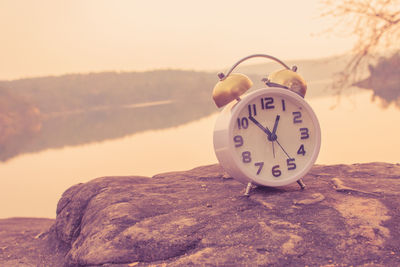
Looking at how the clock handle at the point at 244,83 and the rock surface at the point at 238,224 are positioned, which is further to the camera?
the clock handle at the point at 244,83

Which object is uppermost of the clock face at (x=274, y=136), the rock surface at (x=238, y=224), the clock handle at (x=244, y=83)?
the clock handle at (x=244, y=83)

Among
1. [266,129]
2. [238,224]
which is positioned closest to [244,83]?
[266,129]

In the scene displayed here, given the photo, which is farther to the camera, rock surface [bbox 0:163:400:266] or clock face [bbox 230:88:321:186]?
clock face [bbox 230:88:321:186]

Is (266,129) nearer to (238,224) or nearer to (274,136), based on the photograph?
(274,136)

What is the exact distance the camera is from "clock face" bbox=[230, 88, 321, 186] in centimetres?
367

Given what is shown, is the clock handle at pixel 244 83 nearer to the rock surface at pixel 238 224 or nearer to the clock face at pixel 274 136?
the clock face at pixel 274 136

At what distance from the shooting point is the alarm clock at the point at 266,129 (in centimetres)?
365

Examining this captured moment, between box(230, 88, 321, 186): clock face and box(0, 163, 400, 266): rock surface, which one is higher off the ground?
box(230, 88, 321, 186): clock face

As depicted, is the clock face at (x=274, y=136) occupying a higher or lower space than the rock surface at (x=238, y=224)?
higher

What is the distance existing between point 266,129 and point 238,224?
920 millimetres

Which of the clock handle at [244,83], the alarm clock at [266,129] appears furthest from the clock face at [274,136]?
the clock handle at [244,83]

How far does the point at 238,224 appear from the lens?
317cm

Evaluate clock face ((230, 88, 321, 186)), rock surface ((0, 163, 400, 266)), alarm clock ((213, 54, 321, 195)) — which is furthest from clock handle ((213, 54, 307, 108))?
rock surface ((0, 163, 400, 266))

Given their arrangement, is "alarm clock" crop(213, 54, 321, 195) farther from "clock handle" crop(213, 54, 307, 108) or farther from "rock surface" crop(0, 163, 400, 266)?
"rock surface" crop(0, 163, 400, 266)
